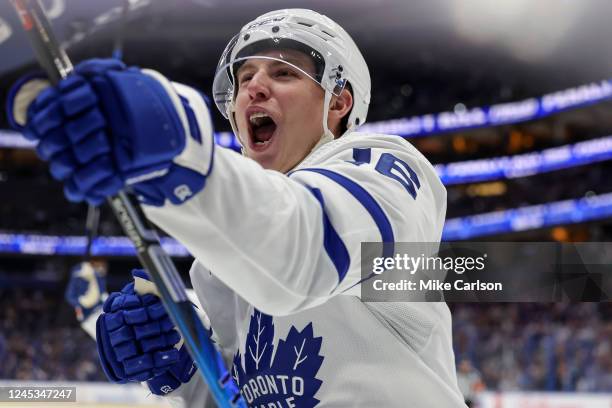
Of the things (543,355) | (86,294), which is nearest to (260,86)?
(86,294)

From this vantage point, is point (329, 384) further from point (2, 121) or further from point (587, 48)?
point (2, 121)

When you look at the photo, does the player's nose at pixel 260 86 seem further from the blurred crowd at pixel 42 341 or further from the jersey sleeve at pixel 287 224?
the blurred crowd at pixel 42 341

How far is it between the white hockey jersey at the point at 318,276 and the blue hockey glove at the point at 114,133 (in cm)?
4

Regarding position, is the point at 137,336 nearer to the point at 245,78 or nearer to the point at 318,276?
the point at 318,276

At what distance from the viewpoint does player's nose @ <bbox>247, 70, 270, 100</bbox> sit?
182 cm

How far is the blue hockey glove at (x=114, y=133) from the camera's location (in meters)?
0.93

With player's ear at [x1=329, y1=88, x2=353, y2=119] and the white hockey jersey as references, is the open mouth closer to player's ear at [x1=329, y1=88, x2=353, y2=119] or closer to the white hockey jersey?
player's ear at [x1=329, y1=88, x2=353, y2=119]

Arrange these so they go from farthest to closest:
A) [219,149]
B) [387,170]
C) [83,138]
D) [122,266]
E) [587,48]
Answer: [122,266], [587,48], [387,170], [219,149], [83,138]

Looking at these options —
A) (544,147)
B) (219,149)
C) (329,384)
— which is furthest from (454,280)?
(544,147)

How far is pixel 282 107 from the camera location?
1.83m

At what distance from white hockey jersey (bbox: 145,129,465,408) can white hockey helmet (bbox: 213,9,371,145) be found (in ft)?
1.21

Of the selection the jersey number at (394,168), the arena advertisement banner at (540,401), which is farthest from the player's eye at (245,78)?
the arena advertisement banner at (540,401)

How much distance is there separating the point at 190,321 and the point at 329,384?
44cm

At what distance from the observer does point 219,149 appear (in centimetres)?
108
